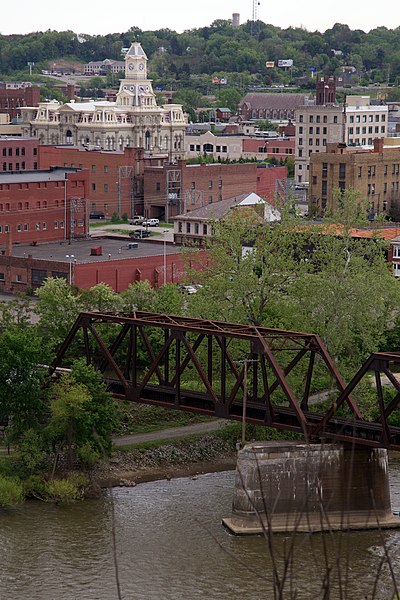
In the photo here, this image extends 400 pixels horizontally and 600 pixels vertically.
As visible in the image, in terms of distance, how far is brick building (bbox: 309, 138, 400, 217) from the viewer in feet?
326

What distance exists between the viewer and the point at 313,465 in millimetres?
36531

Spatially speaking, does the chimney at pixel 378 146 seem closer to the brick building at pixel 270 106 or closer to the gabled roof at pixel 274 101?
the brick building at pixel 270 106

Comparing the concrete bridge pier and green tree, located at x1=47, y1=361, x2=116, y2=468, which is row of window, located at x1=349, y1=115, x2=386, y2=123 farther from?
the concrete bridge pier

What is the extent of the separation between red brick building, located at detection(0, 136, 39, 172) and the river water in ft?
236

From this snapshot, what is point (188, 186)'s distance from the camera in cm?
10131

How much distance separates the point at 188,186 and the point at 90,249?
25.4 meters

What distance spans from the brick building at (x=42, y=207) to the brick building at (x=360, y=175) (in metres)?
18.4

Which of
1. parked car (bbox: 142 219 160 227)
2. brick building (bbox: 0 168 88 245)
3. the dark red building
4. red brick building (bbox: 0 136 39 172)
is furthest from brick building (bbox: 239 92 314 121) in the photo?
brick building (bbox: 0 168 88 245)

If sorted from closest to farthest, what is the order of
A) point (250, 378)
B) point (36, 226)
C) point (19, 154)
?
1. point (250, 378)
2. point (36, 226)
3. point (19, 154)

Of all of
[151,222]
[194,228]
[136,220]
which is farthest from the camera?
[136,220]

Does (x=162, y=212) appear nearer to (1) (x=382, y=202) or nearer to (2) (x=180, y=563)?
(1) (x=382, y=202)

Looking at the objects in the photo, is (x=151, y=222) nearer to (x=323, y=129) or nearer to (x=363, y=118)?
(x=323, y=129)

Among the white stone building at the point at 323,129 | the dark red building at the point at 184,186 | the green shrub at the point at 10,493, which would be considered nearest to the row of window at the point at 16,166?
the dark red building at the point at 184,186

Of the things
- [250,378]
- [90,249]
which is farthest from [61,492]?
[90,249]
